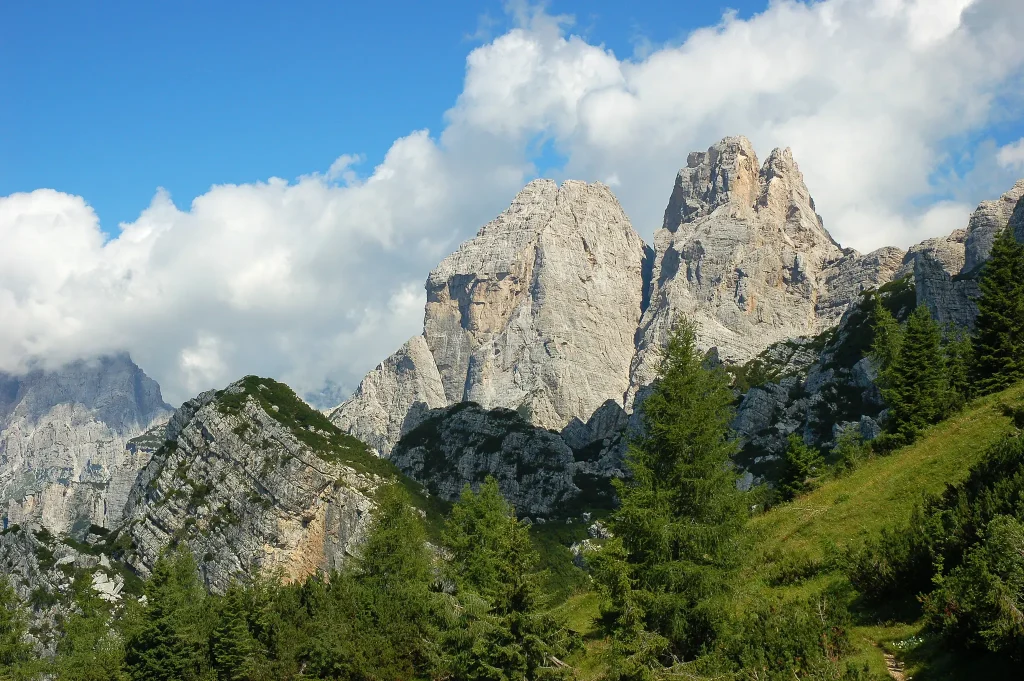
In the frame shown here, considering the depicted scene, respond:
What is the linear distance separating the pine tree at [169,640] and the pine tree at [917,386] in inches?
1776

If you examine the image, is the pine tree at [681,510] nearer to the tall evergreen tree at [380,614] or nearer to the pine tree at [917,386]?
the tall evergreen tree at [380,614]

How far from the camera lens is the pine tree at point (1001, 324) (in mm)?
45219

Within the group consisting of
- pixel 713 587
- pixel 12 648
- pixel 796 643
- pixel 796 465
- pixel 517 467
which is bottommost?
pixel 796 643

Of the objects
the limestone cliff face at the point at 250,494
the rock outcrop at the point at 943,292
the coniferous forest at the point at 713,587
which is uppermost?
the rock outcrop at the point at 943,292

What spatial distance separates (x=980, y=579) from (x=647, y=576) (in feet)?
35.6

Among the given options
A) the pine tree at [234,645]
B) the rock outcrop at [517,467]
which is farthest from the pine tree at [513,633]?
the rock outcrop at [517,467]

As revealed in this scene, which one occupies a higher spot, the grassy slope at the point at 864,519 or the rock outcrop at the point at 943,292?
the rock outcrop at the point at 943,292

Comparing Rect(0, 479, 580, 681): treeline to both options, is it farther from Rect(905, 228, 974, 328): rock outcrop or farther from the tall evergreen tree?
Rect(905, 228, 974, 328): rock outcrop

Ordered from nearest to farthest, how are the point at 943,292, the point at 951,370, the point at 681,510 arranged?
1. the point at 681,510
2. the point at 951,370
3. the point at 943,292

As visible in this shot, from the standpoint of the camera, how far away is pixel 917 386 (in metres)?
50.9

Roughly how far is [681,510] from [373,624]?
25189 mm

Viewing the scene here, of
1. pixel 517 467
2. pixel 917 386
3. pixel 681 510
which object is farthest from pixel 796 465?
pixel 517 467

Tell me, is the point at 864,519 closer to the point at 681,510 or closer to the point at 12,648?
the point at 681,510

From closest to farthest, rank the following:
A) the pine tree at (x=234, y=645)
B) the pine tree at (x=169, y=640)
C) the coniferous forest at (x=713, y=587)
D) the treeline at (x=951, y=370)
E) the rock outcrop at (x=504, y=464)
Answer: the coniferous forest at (x=713, y=587)
the treeline at (x=951, y=370)
the pine tree at (x=234, y=645)
the pine tree at (x=169, y=640)
the rock outcrop at (x=504, y=464)
